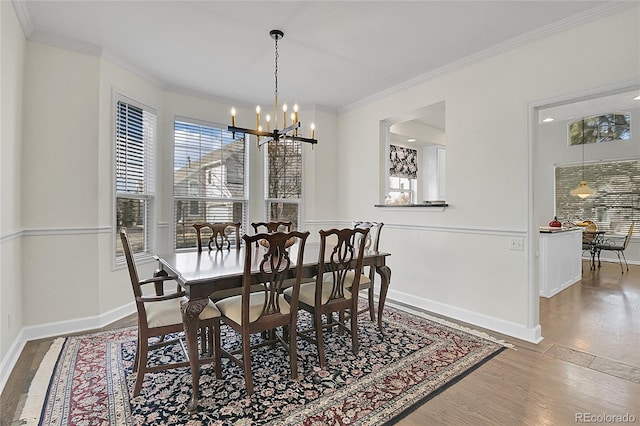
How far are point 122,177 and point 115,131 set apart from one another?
52 centimetres

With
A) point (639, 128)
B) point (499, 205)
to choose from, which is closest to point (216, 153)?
point (499, 205)

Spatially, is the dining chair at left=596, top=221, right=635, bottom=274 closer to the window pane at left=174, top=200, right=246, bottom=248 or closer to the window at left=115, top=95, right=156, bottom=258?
the window pane at left=174, top=200, right=246, bottom=248

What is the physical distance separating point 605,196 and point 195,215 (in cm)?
868

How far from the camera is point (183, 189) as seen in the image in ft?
14.7

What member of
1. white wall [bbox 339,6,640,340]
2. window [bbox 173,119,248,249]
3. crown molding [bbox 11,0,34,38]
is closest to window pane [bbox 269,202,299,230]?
window [bbox 173,119,248,249]

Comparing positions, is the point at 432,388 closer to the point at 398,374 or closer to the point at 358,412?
the point at 398,374

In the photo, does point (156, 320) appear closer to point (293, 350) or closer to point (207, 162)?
point (293, 350)

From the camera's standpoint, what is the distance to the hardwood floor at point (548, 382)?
1937mm

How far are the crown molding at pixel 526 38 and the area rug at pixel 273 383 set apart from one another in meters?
2.84

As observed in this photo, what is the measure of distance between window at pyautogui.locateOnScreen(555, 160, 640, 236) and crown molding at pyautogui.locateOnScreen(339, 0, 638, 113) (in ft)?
19.9

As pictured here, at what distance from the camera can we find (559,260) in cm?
471

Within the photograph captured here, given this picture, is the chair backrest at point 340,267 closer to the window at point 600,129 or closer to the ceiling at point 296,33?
the ceiling at point 296,33

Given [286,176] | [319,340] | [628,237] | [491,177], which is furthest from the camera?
[628,237]

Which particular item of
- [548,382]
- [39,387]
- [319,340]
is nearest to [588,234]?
[548,382]
